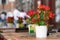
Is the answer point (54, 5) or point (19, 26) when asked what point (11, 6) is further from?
point (19, 26)

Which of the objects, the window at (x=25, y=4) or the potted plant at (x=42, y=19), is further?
the window at (x=25, y=4)

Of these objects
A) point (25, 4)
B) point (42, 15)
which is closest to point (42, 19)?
point (42, 15)

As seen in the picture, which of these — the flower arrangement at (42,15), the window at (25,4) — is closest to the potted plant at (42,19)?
the flower arrangement at (42,15)

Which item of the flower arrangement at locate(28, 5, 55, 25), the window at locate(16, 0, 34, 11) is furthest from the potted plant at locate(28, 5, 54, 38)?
the window at locate(16, 0, 34, 11)

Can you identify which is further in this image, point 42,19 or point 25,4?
point 25,4

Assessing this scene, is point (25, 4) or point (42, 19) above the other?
point (25, 4)

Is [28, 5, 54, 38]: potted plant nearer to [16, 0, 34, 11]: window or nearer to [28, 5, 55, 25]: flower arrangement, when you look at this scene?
[28, 5, 55, 25]: flower arrangement

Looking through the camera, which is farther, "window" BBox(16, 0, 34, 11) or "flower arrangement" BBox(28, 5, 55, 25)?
"window" BBox(16, 0, 34, 11)

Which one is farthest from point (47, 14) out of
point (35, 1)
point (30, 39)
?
point (35, 1)

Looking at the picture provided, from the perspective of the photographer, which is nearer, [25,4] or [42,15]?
[42,15]

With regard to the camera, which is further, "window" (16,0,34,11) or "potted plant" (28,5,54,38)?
"window" (16,0,34,11)

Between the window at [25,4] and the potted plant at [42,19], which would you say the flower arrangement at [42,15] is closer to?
the potted plant at [42,19]

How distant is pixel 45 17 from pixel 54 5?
241 centimetres

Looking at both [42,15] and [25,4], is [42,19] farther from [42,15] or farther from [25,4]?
[25,4]
